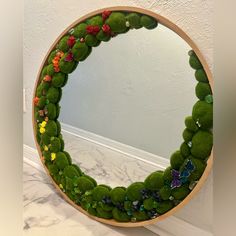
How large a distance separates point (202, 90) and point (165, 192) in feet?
1.08

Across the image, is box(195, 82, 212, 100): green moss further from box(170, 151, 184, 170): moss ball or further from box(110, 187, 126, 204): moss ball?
box(110, 187, 126, 204): moss ball

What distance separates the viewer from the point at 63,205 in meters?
1.19

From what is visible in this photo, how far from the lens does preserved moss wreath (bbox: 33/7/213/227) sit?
811 mm

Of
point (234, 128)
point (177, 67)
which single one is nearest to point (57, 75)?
point (177, 67)

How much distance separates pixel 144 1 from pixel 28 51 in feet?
2.58

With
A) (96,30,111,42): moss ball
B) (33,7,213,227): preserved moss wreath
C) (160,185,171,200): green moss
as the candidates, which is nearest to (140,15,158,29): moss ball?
(33,7,213,227): preserved moss wreath

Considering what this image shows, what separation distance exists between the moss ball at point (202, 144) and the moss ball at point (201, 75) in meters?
0.15

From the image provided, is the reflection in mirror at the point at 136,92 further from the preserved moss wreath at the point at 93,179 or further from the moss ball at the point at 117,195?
the moss ball at the point at 117,195

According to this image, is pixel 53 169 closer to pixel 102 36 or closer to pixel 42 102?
pixel 42 102

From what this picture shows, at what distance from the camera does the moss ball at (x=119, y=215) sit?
97 centimetres

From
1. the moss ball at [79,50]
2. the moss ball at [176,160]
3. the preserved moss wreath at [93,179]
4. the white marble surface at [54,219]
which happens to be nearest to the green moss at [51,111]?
the preserved moss wreath at [93,179]

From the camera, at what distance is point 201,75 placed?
81 cm

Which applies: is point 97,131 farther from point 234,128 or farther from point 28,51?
point 234,128

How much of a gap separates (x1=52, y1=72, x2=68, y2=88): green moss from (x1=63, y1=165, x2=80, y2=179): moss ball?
34 centimetres
